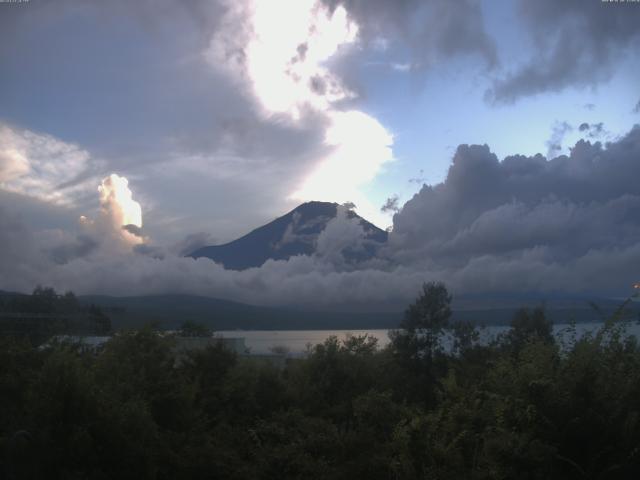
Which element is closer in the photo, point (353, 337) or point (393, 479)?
point (393, 479)

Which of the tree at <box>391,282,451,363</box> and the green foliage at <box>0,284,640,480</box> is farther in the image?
the tree at <box>391,282,451,363</box>

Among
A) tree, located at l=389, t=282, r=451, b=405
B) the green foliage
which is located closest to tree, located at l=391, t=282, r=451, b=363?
tree, located at l=389, t=282, r=451, b=405

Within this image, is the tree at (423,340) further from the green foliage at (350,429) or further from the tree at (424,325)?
the green foliage at (350,429)

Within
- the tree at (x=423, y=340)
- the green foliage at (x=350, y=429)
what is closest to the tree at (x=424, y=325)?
the tree at (x=423, y=340)

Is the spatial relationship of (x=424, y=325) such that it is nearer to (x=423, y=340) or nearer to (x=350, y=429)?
(x=423, y=340)

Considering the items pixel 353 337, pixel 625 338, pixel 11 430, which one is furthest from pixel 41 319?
pixel 625 338

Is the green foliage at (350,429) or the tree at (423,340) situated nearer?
the green foliage at (350,429)

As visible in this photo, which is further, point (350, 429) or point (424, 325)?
point (424, 325)

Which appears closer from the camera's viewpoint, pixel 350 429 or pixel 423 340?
pixel 350 429

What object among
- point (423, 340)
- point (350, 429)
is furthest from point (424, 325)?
point (350, 429)

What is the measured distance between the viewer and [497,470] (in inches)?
407

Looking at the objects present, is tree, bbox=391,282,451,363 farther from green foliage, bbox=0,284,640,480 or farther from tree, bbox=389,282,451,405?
green foliage, bbox=0,284,640,480

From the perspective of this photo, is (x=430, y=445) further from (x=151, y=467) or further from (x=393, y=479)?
(x=151, y=467)

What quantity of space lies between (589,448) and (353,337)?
60.2ft
